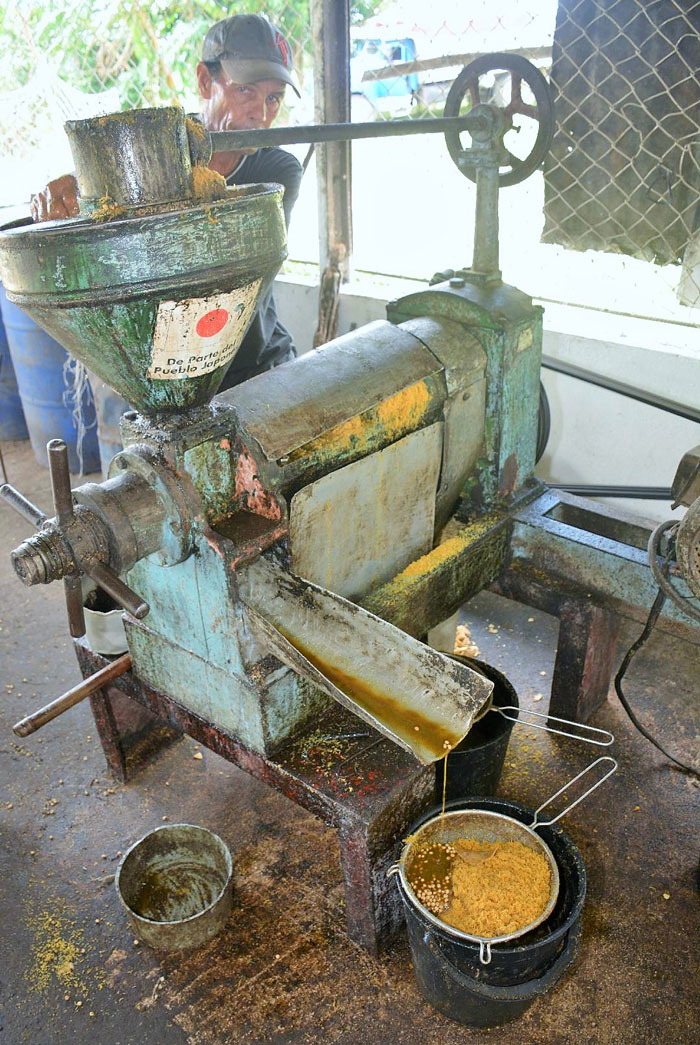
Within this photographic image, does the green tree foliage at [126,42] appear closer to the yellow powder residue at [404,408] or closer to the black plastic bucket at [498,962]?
the yellow powder residue at [404,408]

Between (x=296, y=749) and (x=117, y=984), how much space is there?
66 cm

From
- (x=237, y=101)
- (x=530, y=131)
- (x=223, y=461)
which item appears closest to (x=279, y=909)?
(x=223, y=461)

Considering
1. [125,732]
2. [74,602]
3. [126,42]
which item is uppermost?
[126,42]

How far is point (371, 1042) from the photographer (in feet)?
5.57

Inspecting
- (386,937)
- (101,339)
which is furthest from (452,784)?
(101,339)

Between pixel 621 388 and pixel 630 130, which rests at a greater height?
pixel 630 130

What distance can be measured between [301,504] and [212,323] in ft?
1.50

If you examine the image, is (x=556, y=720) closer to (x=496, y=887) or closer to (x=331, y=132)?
(x=496, y=887)

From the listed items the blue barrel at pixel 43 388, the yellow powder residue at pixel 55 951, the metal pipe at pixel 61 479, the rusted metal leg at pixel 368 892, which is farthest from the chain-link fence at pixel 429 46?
the yellow powder residue at pixel 55 951

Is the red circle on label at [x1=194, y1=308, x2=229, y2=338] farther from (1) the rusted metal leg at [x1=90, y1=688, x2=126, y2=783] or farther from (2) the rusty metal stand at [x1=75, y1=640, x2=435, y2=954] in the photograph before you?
(1) the rusted metal leg at [x1=90, y1=688, x2=126, y2=783]

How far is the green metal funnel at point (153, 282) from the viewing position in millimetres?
1253

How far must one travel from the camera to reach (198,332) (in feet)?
4.59

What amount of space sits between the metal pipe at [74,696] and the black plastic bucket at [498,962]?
0.85 metres

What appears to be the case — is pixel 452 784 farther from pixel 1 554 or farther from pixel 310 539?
pixel 1 554
